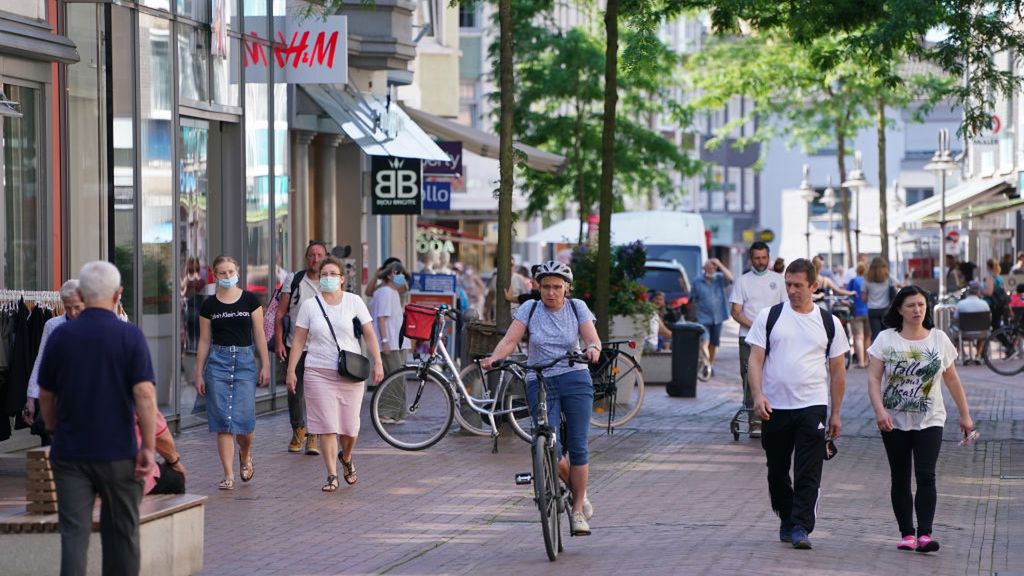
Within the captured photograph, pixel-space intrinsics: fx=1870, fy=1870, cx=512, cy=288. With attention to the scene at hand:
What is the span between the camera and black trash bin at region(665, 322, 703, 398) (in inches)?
851

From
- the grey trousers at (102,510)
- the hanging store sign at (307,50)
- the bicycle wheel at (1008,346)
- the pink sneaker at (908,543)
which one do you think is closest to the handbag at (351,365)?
Result: the pink sneaker at (908,543)

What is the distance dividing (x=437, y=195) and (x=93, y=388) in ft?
66.5

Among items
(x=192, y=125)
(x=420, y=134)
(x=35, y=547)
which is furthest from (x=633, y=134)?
(x=35, y=547)

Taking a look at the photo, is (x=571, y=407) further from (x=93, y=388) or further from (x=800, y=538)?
(x=93, y=388)

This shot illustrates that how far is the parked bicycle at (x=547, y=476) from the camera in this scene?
31.2ft

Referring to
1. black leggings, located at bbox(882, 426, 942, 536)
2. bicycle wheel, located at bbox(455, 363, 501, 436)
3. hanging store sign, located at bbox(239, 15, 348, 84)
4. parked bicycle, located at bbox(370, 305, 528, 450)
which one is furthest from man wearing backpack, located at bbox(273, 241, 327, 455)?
black leggings, located at bbox(882, 426, 942, 536)

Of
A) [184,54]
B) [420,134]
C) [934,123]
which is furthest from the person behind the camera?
[934,123]

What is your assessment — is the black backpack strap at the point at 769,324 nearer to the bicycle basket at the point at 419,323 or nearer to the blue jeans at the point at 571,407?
the blue jeans at the point at 571,407

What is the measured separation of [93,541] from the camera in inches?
328

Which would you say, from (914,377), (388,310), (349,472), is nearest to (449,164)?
(388,310)

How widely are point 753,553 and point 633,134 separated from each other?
1345 inches

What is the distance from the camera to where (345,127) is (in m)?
22.0

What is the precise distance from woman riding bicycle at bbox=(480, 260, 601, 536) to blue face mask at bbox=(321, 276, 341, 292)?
110 inches

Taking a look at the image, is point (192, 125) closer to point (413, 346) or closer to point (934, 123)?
point (413, 346)
